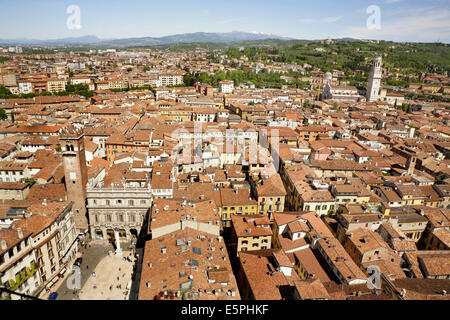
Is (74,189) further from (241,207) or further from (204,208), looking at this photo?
(241,207)

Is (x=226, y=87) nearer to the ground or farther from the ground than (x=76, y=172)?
farther from the ground

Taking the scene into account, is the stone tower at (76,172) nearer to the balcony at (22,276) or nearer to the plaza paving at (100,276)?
the plaza paving at (100,276)

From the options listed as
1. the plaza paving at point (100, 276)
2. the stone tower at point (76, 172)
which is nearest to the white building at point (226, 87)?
the stone tower at point (76, 172)

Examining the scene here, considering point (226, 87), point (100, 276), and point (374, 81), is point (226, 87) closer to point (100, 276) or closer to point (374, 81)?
point (374, 81)

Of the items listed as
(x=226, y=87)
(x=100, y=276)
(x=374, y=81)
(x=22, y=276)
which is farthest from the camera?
(x=226, y=87)

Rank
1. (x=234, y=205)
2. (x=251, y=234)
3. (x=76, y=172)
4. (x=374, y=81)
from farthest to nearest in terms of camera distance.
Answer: (x=374, y=81), (x=234, y=205), (x=76, y=172), (x=251, y=234)

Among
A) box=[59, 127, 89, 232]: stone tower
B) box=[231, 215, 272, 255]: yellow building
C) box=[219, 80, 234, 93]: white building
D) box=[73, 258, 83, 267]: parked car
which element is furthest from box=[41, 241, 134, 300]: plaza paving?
box=[219, 80, 234, 93]: white building

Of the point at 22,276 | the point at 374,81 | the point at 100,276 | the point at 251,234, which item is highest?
the point at 374,81

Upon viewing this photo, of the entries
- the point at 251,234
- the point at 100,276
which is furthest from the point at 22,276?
the point at 251,234
